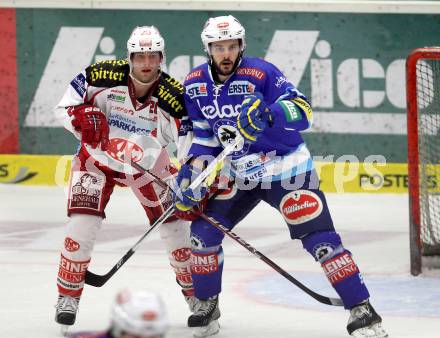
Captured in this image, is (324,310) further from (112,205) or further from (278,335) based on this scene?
(112,205)

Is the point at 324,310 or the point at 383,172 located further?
the point at 383,172

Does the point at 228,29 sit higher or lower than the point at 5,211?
higher

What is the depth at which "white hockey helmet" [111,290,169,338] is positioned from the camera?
11.0 ft

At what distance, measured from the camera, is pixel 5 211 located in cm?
933

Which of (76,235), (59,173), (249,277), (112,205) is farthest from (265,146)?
(59,173)

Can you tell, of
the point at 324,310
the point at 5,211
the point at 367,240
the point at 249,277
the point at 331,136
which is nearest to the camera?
the point at 324,310

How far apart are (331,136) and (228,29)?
14.2 feet

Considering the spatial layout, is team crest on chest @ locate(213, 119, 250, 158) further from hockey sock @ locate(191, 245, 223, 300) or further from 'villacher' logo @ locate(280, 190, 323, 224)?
hockey sock @ locate(191, 245, 223, 300)

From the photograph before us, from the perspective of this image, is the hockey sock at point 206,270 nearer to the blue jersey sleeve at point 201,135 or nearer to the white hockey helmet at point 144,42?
the blue jersey sleeve at point 201,135

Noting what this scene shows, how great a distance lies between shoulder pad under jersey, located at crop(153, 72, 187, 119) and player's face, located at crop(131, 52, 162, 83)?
7 centimetres

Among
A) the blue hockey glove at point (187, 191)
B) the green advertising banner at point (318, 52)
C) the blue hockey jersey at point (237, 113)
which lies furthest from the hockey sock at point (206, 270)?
the green advertising banner at point (318, 52)

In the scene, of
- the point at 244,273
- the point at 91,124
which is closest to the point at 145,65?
the point at 91,124

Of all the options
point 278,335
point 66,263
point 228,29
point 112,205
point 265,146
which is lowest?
point 112,205

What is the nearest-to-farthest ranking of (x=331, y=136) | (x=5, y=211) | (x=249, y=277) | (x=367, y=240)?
(x=249, y=277)
(x=367, y=240)
(x=5, y=211)
(x=331, y=136)
